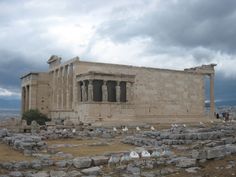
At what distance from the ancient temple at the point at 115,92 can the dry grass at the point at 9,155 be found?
1897 centimetres

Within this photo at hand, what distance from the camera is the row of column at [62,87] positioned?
1817 inches

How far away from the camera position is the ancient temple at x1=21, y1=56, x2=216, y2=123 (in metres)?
41.4

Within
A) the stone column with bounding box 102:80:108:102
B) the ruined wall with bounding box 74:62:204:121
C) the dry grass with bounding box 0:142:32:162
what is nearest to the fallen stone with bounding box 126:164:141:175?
the dry grass with bounding box 0:142:32:162

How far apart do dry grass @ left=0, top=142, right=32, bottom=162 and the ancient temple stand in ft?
62.2

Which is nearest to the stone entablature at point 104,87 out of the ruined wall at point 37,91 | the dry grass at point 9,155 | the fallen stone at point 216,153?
the ruined wall at point 37,91

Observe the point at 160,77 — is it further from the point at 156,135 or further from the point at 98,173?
the point at 98,173

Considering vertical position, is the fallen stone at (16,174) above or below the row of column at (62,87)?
below

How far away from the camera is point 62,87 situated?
48.3 m

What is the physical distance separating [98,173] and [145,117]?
3555 cm

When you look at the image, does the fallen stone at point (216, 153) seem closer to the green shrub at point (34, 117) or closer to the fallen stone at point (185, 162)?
the fallen stone at point (185, 162)

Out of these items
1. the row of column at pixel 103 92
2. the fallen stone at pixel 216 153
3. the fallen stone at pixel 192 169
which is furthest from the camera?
the row of column at pixel 103 92

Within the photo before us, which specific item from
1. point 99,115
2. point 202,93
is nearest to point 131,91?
point 99,115

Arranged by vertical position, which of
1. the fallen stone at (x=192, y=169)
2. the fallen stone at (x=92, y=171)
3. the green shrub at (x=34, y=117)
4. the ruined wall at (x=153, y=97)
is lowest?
the fallen stone at (x=92, y=171)

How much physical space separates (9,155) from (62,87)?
31.8 metres
